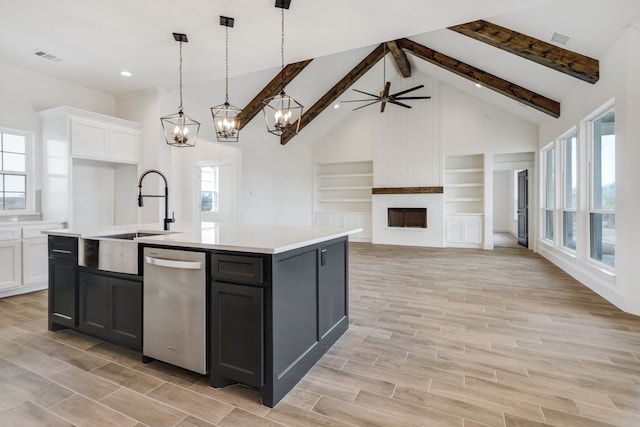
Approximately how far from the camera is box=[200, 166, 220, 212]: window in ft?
25.7

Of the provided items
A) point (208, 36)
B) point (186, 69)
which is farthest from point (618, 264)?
point (186, 69)

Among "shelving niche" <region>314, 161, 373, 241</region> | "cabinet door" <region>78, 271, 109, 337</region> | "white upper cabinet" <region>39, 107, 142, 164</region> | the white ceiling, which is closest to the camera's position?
"cabinet door" <region>78, 271, 109, 337</region>

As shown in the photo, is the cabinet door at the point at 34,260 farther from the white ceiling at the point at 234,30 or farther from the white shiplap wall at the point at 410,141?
the white shiplap wall at the point at 410,141

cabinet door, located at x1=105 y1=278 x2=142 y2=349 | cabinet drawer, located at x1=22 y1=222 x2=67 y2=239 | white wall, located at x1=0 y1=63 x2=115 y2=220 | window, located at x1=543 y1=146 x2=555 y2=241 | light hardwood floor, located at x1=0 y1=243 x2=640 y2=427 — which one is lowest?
light hardwood floor, located at x1=0 y1=243 x2=640 y2=427

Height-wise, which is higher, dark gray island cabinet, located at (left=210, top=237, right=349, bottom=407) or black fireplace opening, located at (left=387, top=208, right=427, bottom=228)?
black fireplace opening, located at (left=387, top=208, right=427, bottom=228)

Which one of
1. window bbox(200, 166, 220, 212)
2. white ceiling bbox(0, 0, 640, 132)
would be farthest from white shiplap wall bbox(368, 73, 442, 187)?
window bbox(200, 166, 220, 212)

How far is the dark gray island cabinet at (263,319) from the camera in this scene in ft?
5.72

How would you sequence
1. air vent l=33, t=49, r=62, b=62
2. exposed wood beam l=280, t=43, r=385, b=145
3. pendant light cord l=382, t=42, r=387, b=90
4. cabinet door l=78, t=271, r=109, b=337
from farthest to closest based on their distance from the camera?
exposed wood beam l=280, t=43, r=385, b=145, pendant light cord l=382, t=42, r=387, b=90, air vent l=33, t=49, r=62, b=62, cabinet door l=78, t=271, r=109, b=337

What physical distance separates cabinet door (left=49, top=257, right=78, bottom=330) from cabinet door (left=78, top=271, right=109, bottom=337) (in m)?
0.09

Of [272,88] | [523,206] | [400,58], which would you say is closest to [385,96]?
[400,58]

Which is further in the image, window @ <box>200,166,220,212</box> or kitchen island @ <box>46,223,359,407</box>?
window @ <box>200,166,220,212</box>

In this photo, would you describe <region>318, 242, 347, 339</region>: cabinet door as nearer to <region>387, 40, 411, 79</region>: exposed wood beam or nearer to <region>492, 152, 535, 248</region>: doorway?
<region>387, 40, 411, 79</region>: exposed wood beam

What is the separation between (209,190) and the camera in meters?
7.95

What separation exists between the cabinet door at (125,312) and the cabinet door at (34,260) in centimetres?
258
